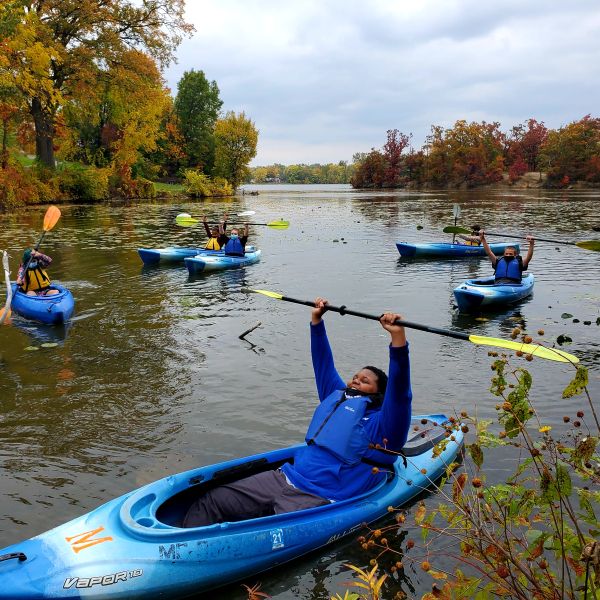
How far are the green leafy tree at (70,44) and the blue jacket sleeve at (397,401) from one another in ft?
98.4

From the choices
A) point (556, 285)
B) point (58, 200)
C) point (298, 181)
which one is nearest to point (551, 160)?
point (58, 200)

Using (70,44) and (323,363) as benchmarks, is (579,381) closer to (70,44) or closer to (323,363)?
(323,363)

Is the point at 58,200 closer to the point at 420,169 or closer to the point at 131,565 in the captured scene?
the point at 131,565

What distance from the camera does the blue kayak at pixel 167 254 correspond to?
15.6 m

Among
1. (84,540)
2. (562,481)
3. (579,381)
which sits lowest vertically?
(84,540)

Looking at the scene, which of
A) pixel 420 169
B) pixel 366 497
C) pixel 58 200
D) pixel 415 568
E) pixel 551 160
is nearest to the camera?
pixel 415 568

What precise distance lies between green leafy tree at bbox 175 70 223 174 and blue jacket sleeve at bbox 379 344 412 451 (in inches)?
2424

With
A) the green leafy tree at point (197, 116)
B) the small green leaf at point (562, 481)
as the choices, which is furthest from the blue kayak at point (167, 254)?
the green leafy tree at point (197, 116)

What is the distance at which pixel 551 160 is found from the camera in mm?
66312

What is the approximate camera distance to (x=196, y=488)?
4.40 metres

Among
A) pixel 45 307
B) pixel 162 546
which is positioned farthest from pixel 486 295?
pixel 162 546

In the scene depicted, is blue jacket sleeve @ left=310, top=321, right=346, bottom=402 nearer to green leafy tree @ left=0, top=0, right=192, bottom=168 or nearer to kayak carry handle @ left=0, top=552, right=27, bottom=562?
kayak carry handle @ left=0, top=552, right=27, bottom=562

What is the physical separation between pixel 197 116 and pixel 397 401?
216ft

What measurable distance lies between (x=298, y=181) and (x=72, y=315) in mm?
186815
